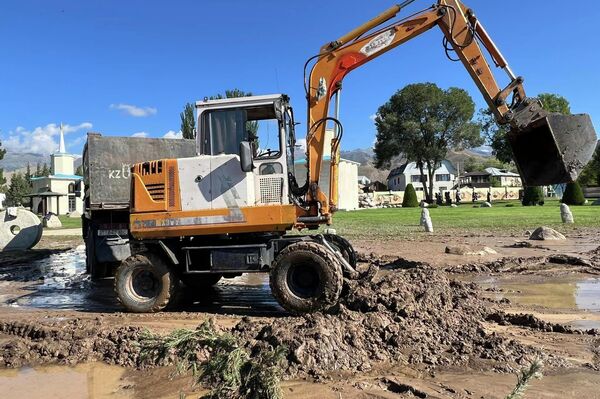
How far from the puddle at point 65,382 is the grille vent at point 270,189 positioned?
10.6 feet

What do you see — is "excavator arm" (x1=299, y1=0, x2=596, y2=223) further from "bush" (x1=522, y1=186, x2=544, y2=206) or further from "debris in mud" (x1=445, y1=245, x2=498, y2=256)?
"bush" (x1=522, y1=186, x2=544, y2=206)

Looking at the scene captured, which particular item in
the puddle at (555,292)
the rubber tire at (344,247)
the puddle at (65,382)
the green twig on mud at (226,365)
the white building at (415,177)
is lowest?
the puddle at (65,382)

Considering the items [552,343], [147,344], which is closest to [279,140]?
[147,344]

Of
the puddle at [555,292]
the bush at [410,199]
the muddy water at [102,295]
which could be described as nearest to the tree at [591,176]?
the bush at [410,199]

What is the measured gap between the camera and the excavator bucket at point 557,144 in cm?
850

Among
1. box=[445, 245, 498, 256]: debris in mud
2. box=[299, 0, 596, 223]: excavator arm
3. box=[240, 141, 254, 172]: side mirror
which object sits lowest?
box=[445, 245, 498, 256]: debris in mud

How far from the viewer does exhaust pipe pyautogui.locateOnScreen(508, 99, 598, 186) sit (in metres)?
8.51

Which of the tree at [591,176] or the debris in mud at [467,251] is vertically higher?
the tree at [591,176]

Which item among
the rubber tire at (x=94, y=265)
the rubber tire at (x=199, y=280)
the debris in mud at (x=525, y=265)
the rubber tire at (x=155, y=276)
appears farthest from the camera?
the rubber tire at (x=94, y=265)

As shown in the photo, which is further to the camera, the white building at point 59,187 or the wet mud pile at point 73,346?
the white building at point 59,187

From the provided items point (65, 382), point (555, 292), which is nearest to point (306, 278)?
point (65, 382)

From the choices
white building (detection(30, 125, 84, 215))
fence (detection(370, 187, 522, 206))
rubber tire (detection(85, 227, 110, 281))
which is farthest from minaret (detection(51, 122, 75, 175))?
rubber tire (detection(85, 227, 110, 281))

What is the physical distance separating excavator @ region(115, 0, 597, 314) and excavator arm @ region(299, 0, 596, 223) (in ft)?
0.06

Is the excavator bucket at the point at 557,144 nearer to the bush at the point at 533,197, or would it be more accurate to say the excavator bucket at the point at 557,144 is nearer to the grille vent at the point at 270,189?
the grille vent at the point at 270,189
